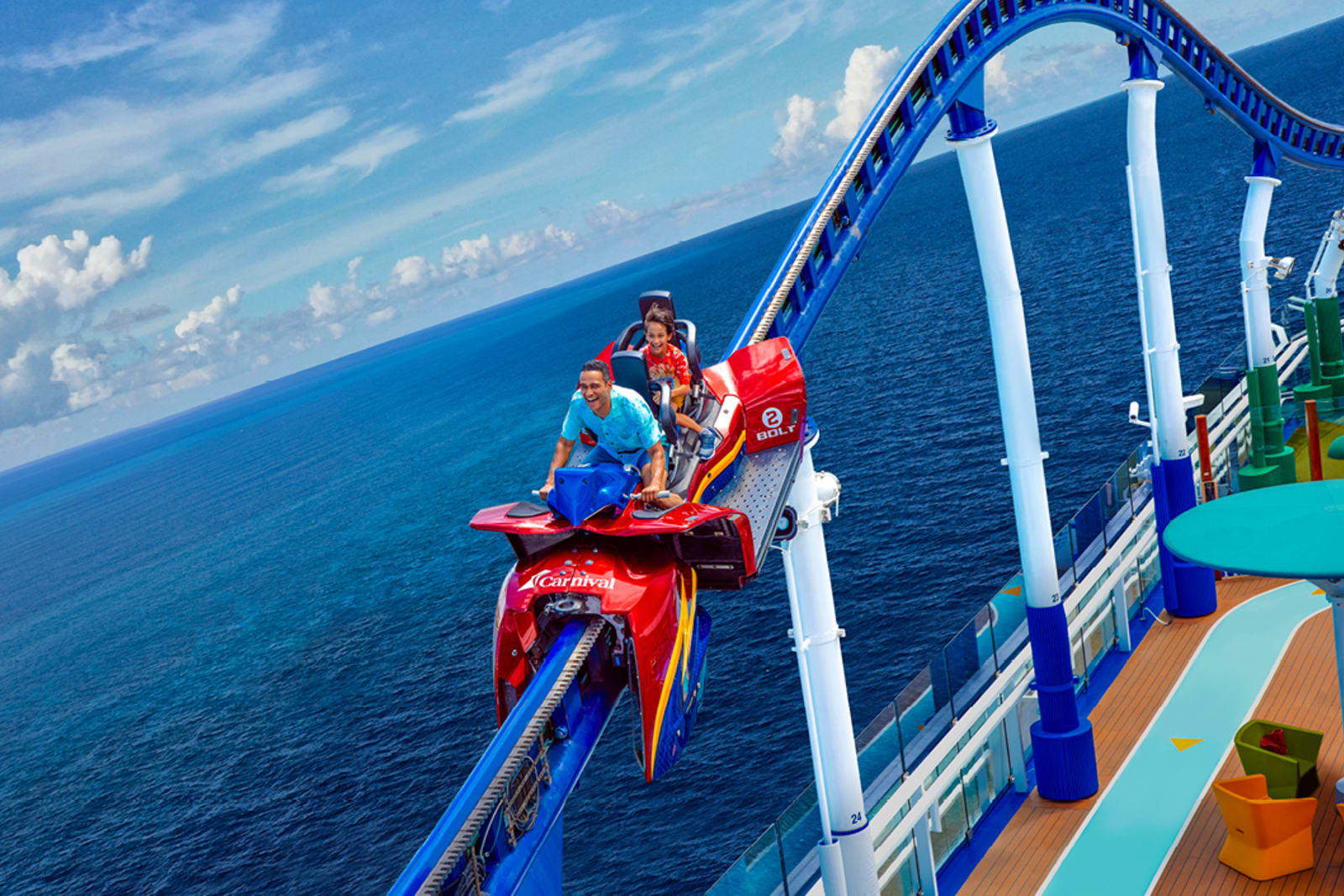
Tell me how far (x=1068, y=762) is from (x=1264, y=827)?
254cm

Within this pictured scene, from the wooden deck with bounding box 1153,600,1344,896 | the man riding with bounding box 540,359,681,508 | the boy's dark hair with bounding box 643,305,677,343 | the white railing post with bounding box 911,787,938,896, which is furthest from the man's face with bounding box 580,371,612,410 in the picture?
the wooden deck with bounding box 1153,600,1344,896

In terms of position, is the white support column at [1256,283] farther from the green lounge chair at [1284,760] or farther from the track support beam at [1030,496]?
the green lounge chair at [1284,760]

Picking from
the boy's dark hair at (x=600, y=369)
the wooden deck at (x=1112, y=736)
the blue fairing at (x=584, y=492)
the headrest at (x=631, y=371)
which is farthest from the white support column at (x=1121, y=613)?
the blue fairing at (x=584, y=492)

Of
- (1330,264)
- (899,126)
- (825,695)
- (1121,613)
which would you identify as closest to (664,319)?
(825,695)

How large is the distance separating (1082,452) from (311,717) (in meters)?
34.8

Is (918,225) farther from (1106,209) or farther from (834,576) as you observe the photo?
(834,576)

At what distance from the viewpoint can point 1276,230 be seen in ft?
260

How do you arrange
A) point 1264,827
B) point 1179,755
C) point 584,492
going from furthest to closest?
1. point 1179,755
2. point 1264,827
3. point 584,492

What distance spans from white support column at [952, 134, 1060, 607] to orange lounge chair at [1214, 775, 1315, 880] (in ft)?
9.38

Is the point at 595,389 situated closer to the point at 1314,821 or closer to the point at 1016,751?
the point at 1016,751

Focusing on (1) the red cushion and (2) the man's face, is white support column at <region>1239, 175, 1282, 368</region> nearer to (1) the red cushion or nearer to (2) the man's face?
(1) the red cushion

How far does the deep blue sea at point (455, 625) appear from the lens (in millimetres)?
33781

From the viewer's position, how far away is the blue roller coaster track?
5809 mm

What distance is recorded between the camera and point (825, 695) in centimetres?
977
